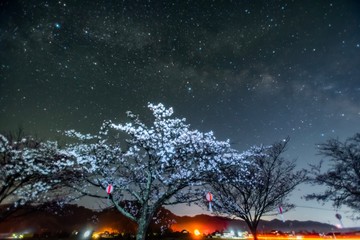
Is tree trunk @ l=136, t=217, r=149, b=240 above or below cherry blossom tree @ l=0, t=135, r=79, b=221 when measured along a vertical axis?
below

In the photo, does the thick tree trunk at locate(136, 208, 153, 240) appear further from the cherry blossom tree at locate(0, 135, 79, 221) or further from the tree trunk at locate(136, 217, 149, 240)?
the cherry blossom tree at locate(0, 135, 79, 221)

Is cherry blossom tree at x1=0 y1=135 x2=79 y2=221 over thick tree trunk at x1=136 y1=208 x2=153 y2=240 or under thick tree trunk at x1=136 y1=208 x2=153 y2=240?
over

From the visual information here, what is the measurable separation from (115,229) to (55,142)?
8545 cm

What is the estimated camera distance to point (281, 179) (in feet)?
76.5

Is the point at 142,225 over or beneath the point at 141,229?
over

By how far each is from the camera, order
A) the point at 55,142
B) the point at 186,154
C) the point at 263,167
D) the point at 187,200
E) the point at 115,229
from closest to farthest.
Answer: the point at 186,154 < the point at 187,200 < the point at 55,142 < the point at 263,167 < the point at 115,229

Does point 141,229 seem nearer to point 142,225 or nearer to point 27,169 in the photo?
point 142,225

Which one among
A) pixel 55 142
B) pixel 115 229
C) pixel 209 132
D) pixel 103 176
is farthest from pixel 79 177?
pixel 115 229

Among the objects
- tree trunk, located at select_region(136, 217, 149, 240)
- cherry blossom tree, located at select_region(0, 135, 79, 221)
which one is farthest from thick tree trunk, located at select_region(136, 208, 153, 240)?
cherry blossom tree, located at select_region(0, 135, 79, 221)

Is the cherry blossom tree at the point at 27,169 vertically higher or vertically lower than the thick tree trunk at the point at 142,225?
higher

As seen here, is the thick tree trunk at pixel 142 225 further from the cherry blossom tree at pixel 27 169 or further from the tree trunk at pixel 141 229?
the cherry blossom tree at pixel 27 169

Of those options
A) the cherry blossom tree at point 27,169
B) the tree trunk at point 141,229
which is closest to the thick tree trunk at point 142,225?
the tree trunk at point 141,229

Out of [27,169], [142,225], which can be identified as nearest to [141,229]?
[142,225]

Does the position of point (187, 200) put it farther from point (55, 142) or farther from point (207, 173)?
point (55, 142)
